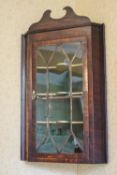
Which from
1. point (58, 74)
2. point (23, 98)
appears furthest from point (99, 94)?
point (23, 98)

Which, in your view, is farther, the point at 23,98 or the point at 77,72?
the point at 23,98

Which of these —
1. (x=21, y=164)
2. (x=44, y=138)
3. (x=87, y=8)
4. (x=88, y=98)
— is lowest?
(x=21, y=164)


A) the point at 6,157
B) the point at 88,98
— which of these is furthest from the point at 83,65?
the point at 6,157

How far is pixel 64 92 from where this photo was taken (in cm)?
181

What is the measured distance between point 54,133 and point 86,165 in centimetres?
27

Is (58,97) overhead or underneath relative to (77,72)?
underneath

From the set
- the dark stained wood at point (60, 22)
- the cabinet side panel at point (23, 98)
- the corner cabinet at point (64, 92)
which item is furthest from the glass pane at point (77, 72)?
the cabinet side panel at point (23, 98)

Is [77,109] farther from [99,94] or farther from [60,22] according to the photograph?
[60,22]

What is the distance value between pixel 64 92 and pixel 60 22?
0.41 meters

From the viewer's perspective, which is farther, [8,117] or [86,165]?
[8,117]

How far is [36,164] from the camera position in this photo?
76.4 inches

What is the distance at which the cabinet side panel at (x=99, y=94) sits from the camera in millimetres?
1709

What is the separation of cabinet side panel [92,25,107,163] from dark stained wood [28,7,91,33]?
0.28ft

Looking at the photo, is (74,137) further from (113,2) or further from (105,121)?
(113,2)
